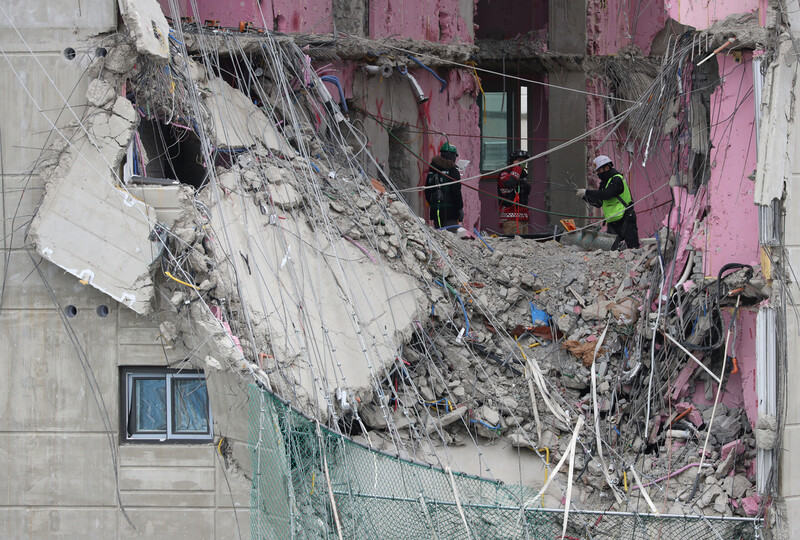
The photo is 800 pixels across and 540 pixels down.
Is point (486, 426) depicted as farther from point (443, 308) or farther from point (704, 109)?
point (704, 109)

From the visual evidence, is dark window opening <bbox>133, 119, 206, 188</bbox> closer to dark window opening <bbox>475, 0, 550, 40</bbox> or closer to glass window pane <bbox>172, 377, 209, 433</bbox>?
glass window pane <bbox>172, 377, 209, 433</bbox>

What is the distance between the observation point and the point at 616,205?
10836mm

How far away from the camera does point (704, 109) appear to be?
24.7 ft

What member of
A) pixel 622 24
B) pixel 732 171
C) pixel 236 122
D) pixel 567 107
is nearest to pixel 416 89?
pixel 567 107

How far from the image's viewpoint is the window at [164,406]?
6.90 m

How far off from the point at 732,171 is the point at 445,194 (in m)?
4.87

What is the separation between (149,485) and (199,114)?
9.49 feet

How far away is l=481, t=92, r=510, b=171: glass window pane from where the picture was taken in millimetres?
17672

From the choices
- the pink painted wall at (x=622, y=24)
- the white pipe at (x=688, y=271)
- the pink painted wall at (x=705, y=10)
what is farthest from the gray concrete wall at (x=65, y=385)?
the pink painted wall at (x=622, y=24)

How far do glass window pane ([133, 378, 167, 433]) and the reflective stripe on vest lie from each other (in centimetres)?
588

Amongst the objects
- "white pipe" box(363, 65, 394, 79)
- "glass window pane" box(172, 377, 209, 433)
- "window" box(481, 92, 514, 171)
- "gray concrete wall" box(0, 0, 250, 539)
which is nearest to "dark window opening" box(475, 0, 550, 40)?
"window" box(481, 92, 514, 171)

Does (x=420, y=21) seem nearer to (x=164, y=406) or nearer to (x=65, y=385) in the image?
(x=164, y=406)

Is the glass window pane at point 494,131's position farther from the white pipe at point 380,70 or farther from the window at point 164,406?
the window at point 164,406

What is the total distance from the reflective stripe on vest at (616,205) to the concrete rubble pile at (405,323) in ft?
6.85
